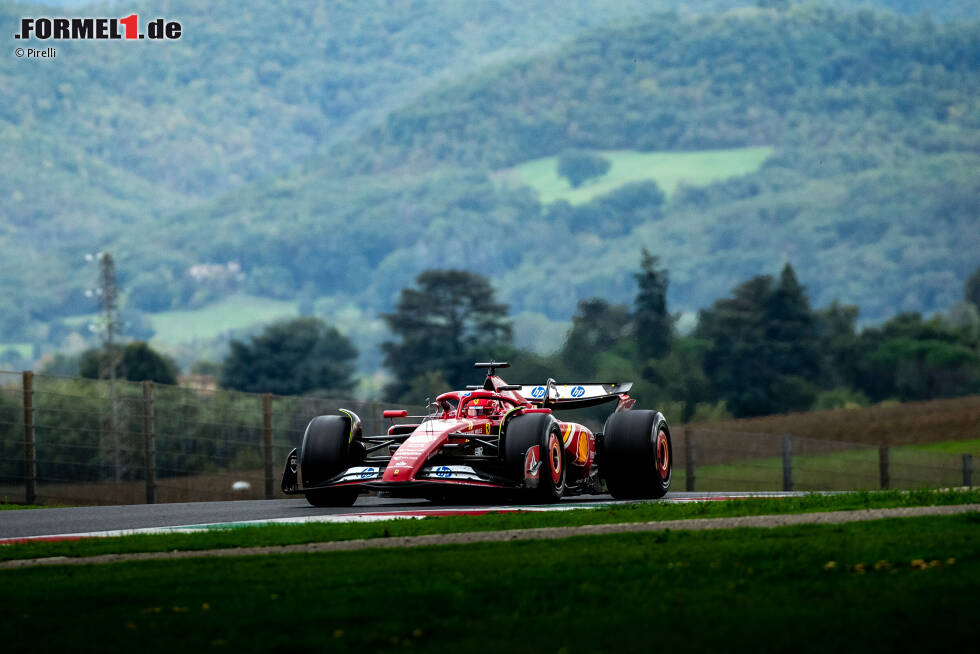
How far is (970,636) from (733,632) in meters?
1.13

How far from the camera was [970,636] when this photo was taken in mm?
7574

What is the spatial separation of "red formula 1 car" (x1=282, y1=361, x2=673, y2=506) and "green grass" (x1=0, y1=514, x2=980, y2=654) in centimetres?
589

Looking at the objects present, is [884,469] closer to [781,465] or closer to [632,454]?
[781,465]

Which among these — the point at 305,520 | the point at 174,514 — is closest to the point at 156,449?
the point at 174,514

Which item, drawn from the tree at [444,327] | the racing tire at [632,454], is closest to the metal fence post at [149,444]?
the racing tire at [632,454]

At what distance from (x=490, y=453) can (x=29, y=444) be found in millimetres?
6476

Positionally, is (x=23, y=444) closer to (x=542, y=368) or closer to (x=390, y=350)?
(x=542, y=368)

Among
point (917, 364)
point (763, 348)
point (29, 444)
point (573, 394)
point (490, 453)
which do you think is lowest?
point (490, 453)

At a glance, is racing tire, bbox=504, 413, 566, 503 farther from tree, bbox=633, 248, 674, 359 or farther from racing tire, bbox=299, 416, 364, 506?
tree, bbox=633, 248, 674, 359

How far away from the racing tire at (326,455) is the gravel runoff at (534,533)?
592 centimetres

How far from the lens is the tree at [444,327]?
15262cm

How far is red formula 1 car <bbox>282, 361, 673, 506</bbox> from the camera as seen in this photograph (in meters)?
18.2

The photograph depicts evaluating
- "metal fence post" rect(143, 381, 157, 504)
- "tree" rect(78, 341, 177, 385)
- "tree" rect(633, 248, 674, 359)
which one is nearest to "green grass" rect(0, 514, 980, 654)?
"metal fence post" rect(143, 381, 157, 504)

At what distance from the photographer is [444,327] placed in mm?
158625
